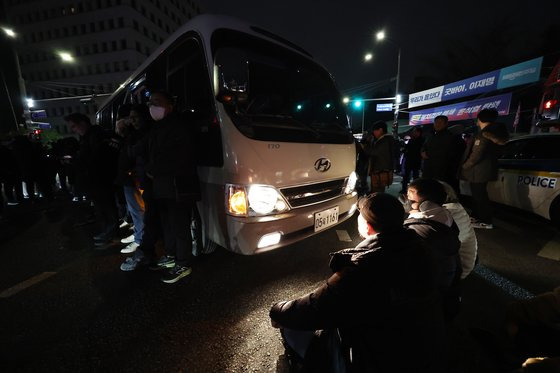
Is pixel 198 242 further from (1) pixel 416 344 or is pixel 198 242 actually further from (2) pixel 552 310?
(2) pixel 552 310

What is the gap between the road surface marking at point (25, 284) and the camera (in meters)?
2.82

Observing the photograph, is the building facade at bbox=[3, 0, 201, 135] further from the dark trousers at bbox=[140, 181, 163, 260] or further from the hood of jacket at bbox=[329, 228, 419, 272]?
the hood of jacket at bbox=[329, 228, 419, 272]

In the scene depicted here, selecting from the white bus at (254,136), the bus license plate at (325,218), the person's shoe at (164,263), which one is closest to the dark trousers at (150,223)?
the person's shoe at (164,263)

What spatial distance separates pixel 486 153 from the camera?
427 centimetres

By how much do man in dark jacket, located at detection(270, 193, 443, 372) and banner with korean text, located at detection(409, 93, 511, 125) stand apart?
16.3 m

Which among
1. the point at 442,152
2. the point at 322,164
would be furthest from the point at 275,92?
the point at 442,152

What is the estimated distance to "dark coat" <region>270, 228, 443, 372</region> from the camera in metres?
1.06

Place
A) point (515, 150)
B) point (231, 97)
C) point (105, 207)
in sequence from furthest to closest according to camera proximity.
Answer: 1. point (515, 150)
2. point (105, 207)
3. point (231, 97)

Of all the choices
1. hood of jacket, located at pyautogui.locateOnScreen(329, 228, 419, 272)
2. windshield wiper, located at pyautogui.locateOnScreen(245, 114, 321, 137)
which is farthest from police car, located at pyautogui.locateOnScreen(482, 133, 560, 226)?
hood of jacket, located at pyautogui.locateOnScreen(329, 228, 419, 272)

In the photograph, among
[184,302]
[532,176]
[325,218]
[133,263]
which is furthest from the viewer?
[532,176]

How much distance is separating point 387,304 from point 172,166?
7.49 ft

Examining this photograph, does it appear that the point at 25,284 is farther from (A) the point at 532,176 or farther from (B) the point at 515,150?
(B) the point at 515,150

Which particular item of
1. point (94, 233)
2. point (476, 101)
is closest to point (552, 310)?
point (94, 233)

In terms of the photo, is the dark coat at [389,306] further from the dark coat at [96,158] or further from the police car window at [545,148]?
the police car window at [545,148]
